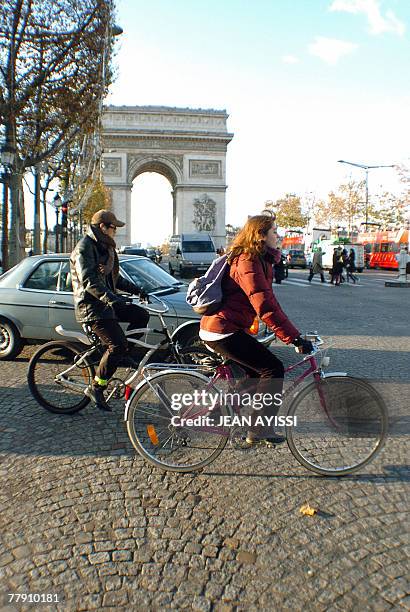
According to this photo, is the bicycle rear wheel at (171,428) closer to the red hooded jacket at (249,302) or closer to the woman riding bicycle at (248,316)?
the woman riding bicycle at (248,316)

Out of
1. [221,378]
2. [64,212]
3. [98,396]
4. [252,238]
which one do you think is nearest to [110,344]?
[98,396]

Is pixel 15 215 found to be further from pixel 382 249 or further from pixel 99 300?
pixel 382 249

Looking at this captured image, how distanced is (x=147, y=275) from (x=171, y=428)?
385 centimetres

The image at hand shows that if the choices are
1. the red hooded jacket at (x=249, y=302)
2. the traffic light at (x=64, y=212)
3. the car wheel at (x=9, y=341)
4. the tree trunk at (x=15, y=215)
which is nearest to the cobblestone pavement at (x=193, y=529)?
the red hooded jacket at (x=249, y=302)

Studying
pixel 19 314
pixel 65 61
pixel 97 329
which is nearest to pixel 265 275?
pixel 97 329

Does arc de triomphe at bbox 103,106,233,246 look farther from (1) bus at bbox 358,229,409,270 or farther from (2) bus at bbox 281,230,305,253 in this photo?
(1) bus at bbox 358,229,409,270

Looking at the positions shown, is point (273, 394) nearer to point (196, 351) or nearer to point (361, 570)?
point (361, 570)

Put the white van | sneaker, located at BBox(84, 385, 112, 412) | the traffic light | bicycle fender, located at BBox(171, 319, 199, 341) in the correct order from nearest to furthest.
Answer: sneaker, located at BBox(84, 385, 112, 412), bicycle fender, located at BBox(171, 319, 199, 341), the white van, the traffic light

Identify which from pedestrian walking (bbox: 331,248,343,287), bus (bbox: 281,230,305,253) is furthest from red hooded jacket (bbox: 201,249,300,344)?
bus (bbox: 281,230,305,253)

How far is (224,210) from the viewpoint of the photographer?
56.2 metres

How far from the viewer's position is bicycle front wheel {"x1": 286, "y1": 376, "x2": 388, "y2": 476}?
3451 millimetres

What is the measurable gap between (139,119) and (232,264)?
58.0 m

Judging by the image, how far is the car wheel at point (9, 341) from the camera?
6766mm

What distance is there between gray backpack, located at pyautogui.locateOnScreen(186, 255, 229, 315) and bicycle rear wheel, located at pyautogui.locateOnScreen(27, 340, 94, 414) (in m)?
1.48
